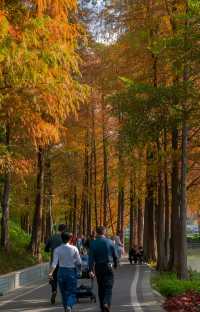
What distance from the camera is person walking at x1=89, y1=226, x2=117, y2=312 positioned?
1145cm

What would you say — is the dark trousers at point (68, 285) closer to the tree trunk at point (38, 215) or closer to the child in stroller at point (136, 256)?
the tree trunk at point (38, 215)

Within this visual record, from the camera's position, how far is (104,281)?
11484 millimetres

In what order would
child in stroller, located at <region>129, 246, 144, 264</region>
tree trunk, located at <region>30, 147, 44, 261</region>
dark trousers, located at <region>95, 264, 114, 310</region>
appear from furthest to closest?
child in stroller, located at <region>129, 246, 144, 264</region> < tree trunk, located at <region>30, 147, 44, 261</region> < dark trousers, located at <region>95, 264, 114, 310</region>

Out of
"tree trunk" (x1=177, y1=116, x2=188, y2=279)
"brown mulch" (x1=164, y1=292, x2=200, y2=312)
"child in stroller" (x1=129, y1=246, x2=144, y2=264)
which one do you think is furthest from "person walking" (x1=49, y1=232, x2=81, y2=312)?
"child in stroller" (x1=129, y1=246, x2=144, y2=264)

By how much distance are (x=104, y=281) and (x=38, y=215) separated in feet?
60.5

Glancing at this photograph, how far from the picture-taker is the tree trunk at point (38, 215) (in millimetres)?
28953

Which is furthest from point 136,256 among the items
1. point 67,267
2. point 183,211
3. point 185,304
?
point 67,267

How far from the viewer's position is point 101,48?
28.8 meters

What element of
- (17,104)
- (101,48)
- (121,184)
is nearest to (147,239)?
(121,184)

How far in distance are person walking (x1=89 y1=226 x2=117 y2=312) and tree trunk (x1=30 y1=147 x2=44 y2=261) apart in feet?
56.5

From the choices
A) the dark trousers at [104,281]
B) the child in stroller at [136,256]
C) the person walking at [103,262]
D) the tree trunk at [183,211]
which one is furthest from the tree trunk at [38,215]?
the dark trousers at [104,281]

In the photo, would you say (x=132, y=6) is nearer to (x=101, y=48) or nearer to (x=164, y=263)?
(x=101, y=48)

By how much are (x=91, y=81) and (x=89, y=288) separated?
1975 centimetres

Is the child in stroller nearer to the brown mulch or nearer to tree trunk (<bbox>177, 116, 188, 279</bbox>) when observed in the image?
tree trunk (<bbox>177, 116, 188, 279</bbox>)
